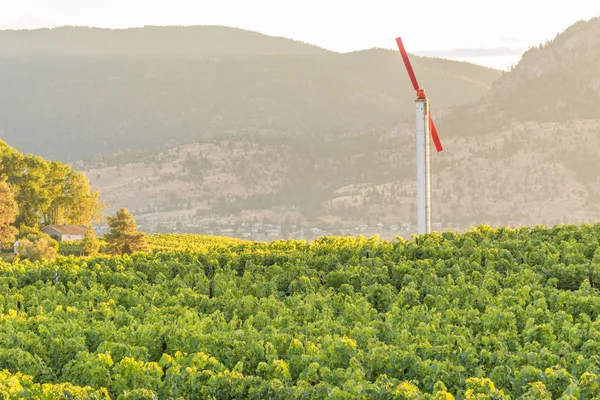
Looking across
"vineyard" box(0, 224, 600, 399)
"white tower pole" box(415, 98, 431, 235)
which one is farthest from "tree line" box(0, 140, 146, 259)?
"vineyard" box(0, 224, 600, 399)

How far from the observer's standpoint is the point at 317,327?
1831cm

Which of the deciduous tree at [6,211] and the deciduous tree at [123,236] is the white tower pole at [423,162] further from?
the deciduous tree at [6,211]

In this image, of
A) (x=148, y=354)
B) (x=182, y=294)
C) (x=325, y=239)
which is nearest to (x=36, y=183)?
(x=325, y=239)

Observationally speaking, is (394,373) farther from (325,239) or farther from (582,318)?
(325,239)

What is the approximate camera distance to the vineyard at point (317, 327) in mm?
14266

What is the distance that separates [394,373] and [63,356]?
803 cm

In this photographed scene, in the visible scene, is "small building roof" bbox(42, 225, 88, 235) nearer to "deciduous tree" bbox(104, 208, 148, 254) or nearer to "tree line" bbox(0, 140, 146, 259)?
"tree line" bbox(0, 140, 146, 259)

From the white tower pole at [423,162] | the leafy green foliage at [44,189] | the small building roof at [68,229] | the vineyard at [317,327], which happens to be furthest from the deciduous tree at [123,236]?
the vineyard at [317,327]

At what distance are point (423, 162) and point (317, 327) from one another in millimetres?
26226

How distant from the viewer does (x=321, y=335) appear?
17.7 m

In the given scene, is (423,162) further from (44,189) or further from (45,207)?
(45,207)

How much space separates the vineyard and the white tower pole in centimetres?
1312

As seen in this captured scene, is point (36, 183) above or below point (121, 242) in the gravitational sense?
above

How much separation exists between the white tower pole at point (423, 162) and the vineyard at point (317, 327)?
13119mm
